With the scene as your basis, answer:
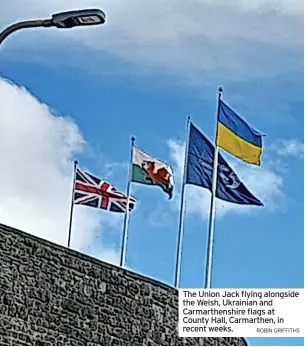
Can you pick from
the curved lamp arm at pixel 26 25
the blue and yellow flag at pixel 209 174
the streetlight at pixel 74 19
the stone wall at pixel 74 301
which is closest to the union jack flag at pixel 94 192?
the blue and yellow flag at pixel 209 174

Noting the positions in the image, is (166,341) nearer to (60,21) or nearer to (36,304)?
(36,304)

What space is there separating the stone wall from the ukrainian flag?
45.1 inches

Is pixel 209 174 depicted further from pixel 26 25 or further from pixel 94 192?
pixel 26 25

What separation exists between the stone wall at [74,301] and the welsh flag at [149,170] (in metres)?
0.92

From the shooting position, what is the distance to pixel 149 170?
26.7ft

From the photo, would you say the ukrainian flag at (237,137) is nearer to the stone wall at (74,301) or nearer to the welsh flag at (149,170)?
the welsh flag at (149,170)

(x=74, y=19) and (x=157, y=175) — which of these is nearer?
(x=74, y=19)

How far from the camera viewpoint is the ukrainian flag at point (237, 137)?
7711 mm

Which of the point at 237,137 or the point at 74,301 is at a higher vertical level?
the point at 237,137

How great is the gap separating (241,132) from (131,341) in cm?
178

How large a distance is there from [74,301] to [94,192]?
3.85 ft

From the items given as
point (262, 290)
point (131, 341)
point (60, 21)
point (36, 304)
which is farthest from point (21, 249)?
point (60, 21)

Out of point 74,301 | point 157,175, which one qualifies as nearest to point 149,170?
point 157,175

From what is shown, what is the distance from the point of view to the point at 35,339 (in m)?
6.60
